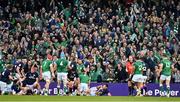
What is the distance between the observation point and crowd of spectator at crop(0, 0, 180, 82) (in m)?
22.5

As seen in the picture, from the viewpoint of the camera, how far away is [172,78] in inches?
888

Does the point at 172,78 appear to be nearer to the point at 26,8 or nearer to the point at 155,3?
the point at 155,3

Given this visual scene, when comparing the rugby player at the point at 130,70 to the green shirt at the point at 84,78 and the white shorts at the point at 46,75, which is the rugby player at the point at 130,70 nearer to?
the green shirt at the point at 84,78

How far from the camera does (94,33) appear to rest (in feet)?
79.5

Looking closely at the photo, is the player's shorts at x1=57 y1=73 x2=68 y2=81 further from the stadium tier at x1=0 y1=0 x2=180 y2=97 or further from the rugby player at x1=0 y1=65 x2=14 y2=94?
the rugby player at x1=0 y1=65 x2=14 y2=94

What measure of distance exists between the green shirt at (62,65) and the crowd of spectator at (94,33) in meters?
0.58

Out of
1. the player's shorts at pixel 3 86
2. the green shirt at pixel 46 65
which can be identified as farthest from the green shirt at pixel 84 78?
the player's shorts at pixel 3 86

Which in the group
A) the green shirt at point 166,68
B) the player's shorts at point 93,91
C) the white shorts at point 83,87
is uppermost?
the green shirt at point 166,68

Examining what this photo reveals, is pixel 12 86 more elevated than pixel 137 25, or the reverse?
pixel 137 25

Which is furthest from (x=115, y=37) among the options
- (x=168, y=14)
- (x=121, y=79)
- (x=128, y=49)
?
(x=168, y=14)

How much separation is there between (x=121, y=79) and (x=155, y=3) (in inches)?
290

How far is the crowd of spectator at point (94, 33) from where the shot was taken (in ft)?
73.8

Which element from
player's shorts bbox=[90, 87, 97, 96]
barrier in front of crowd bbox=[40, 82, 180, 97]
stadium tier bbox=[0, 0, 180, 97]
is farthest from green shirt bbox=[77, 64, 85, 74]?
player's shorts bbox=[90, 87, 97, 96]

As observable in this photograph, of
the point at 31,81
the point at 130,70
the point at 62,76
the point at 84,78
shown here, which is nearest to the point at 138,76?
the point at 130,70
